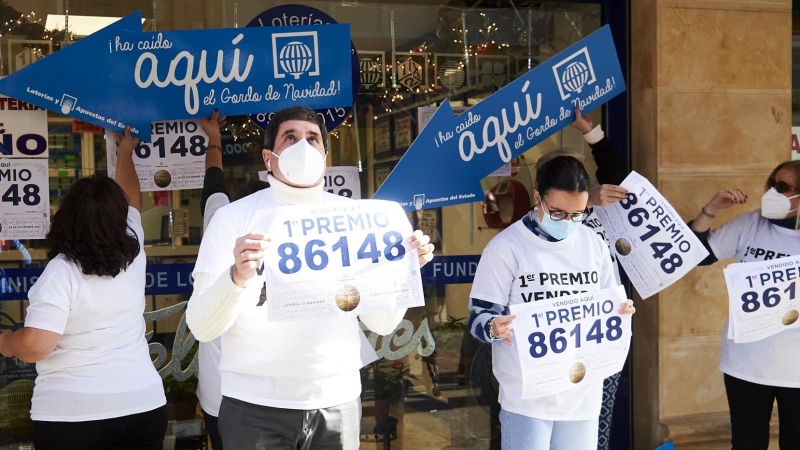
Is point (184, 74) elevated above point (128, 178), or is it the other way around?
point (184, 74)

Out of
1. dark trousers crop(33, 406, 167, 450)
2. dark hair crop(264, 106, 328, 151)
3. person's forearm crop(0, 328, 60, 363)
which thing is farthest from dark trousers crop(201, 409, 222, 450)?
dark hair crop(264, 106, 328, 151)

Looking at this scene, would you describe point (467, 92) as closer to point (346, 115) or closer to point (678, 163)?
point (346, 115)

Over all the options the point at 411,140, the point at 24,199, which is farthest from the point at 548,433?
the point at 24,199

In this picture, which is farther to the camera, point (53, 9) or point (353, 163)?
point (353, 163)

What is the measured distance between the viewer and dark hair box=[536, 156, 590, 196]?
3.66 metres

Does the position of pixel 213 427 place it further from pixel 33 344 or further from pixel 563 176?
pixel 563 176

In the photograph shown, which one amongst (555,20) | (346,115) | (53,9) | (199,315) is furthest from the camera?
(555,20)

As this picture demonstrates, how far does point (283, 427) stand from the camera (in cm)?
294

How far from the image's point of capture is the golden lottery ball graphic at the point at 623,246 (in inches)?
175

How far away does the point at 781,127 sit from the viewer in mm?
5348

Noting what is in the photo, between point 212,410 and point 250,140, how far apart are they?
160 cm

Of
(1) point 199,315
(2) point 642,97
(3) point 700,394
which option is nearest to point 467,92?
(2) point 642,97

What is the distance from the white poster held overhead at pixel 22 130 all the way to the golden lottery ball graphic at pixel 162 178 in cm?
57

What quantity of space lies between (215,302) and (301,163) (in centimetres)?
52
